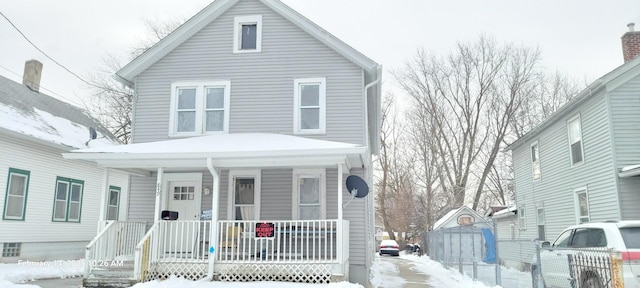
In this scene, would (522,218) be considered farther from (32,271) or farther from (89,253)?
(32,271)

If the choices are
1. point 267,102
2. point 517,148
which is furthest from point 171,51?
point 517,148

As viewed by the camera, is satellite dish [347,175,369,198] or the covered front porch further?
satellite dish [347,175,369,198]

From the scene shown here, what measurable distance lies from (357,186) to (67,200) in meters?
10.3

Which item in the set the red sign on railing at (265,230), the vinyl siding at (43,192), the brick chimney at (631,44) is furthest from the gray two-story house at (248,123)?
the brick chimney at (631,44)

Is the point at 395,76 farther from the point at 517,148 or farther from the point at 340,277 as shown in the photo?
the point at 340,277

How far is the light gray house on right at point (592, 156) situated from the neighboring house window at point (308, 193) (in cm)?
732

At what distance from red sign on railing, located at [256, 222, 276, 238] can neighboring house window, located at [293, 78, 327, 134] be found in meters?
2.88

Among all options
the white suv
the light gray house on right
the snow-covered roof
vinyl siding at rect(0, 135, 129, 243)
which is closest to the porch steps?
vinyl siding at rect(0, 135, 129, 243)

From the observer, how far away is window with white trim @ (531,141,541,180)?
1791 centimetres

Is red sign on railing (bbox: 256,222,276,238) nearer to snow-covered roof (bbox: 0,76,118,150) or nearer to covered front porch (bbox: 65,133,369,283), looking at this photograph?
covered front porch (bbox: 65,133,369,283)

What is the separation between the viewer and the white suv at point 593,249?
6.59 metres

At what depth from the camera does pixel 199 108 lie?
1248 cm

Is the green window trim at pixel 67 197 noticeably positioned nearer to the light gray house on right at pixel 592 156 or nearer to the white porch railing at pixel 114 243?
the white porch railing at pixel 114 243

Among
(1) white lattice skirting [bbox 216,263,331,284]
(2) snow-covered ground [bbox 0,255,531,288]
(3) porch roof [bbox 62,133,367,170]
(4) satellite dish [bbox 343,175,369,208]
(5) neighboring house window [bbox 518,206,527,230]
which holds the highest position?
(3) porch roof [bbox 62,133,367,170]
